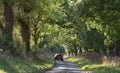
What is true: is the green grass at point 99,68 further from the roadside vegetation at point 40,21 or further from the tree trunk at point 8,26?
the tree trunk at point 8,26

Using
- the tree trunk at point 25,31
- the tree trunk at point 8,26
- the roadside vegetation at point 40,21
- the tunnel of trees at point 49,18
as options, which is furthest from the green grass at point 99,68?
the tree trunk at point 8,26

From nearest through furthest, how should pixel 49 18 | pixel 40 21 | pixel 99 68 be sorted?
pixel 99 68 < pixel 49 18 < pixel 40 21

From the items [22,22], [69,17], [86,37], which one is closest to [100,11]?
[22,22]

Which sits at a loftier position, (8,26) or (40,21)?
(40,21)

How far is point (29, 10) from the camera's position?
4041 cm

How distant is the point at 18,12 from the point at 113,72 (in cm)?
1679

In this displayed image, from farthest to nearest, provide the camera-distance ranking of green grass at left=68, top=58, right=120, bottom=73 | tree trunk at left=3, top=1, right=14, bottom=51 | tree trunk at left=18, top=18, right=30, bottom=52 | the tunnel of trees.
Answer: tree trunk at left=18, top=18, right=30, bottom=52 → tree trunk at left=3, top=1, right=14, bottom=51 → the tunnel of trees → green grass at left=68, top=58, right=120, bottom=73

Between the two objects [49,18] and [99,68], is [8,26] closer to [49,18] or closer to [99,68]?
[99,68]

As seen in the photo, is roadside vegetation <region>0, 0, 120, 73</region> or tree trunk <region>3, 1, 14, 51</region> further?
tree trunk <region>3, 1, 14, 51</region>

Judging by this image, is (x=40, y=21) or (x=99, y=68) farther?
(x=40, y=21)

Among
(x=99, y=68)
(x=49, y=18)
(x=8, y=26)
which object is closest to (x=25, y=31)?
(x=49, y=18)

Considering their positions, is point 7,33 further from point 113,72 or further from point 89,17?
point 113,72

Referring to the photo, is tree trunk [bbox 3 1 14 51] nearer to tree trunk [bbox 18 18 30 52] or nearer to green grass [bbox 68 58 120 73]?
green grass [bbox 68 58 120 73]

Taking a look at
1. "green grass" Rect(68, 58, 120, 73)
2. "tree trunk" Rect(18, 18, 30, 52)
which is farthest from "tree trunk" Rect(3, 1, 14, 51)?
"tree trunk" Rect(18, 18, 30, 52)
